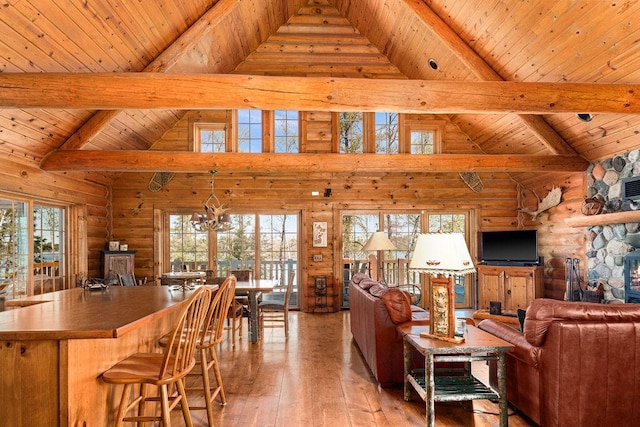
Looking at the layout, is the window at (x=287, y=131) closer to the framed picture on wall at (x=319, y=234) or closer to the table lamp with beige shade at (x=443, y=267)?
the framed picture on wall at (x=319, y=234)

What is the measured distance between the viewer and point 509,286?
26.7 feet

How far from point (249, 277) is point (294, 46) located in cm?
415

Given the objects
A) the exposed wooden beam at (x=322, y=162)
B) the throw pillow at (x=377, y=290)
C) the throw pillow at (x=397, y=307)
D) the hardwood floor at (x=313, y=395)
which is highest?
the exposed wooden beam at (x=322, y=162)

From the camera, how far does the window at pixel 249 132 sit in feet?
28.9

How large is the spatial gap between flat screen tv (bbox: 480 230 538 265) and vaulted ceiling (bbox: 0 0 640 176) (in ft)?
4.89

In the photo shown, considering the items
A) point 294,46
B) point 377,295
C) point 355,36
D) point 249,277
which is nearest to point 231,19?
point 294,46

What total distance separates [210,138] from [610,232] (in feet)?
22.6

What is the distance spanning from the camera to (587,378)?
9.49 ft

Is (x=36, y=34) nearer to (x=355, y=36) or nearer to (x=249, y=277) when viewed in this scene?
(x=249, y=277)

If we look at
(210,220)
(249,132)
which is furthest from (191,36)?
(249,132)

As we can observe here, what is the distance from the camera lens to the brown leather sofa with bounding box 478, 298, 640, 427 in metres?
2.88

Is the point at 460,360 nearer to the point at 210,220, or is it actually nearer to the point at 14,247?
the point at 210,220

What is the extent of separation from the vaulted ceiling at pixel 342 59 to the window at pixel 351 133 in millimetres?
839

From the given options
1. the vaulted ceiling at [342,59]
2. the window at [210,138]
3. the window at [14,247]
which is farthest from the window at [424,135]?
the window at [14,247]
